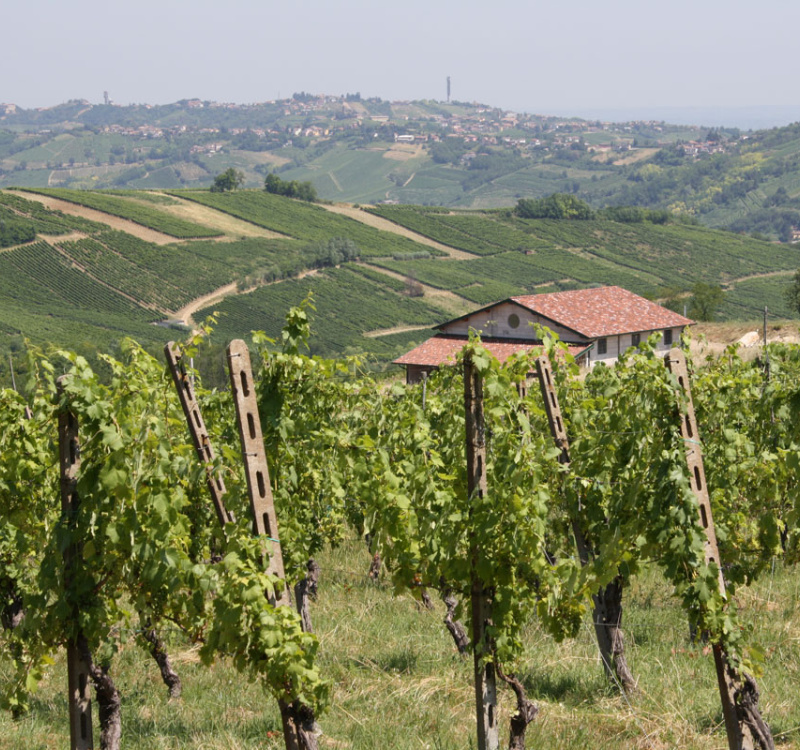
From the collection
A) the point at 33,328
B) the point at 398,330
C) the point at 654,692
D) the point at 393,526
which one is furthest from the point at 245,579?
the point at 398,330

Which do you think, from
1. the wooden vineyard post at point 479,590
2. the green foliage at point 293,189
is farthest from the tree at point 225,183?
the wooden vineyard post at point 479,590

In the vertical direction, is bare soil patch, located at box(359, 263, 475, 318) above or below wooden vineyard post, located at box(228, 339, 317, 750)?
below

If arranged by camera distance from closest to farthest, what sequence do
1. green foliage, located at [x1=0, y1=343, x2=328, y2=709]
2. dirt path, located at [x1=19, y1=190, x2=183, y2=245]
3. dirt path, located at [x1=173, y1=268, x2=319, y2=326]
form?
green foliage, located at [x1=0, y1=343, x2=328, y2=709] → dirt path, located at [x1=173, y1=268, x2=319, y2=326] → dirt path, located at [x1=19, y1=190, x2=183, y2=245]

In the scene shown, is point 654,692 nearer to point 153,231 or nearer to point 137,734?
point 137,734

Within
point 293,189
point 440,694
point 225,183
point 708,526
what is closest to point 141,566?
point 440,694

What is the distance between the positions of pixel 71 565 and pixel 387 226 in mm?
104902

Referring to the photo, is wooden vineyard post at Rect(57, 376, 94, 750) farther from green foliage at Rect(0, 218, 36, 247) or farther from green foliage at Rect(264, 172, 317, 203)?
green foliage at Rect(264, 172, 317, 203)

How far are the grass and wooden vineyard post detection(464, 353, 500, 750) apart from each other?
683 mm

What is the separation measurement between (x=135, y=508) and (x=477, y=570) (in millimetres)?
1877

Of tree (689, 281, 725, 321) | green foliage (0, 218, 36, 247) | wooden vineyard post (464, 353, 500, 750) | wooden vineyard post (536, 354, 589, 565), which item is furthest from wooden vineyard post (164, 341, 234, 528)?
green foliage (0, 218, 36, 247)

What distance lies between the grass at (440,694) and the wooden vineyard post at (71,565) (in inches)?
36.2

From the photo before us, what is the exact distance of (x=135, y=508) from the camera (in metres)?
4.80

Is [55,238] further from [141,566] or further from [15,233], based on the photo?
[141,566]

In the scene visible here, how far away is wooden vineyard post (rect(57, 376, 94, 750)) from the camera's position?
489 centimetres
